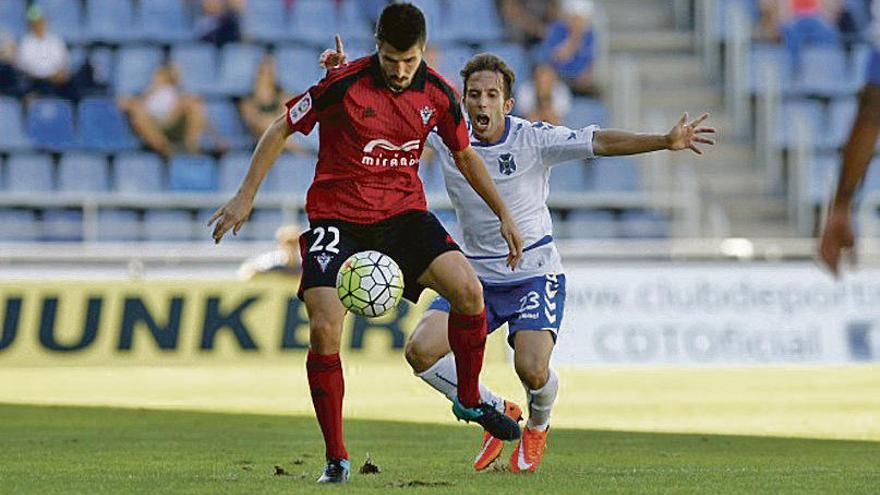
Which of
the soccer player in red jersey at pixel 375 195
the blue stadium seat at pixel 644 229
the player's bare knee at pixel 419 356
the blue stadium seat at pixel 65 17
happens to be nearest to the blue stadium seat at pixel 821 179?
the blue stadium seat at pixel 644 229

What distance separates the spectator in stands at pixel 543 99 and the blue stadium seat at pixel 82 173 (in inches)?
199

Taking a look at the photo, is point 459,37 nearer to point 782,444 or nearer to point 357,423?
point 357,423

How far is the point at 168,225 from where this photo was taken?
71.0 ft

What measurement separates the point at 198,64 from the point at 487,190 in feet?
49.1

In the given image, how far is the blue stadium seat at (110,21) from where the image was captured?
23906 millimetres

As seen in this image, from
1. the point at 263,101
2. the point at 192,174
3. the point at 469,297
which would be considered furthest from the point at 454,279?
the point at 263,101

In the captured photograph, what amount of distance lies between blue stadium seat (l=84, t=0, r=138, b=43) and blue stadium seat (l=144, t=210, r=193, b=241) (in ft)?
9.99

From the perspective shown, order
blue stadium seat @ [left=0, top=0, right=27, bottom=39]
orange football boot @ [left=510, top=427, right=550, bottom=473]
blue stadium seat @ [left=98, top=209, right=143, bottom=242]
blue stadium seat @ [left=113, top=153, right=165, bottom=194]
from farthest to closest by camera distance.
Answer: blue stadium seat @ [left=0, top=0, right=27, bottom=39], blue stadium seat @ [left=113, top=153, right=165, bottom=194], blue stadium seat @ [left=98, top=209, right=143, bottom=242], orange football boot @ [left=510, top=427, right=550, bottom=473]

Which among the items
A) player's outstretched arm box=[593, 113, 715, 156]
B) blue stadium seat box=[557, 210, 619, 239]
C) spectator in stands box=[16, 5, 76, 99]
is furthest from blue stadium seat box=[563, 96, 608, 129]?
player's outstretched arm box=[593, 113, 715, 156]

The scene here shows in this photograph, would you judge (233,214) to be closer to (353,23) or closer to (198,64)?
(198,64)

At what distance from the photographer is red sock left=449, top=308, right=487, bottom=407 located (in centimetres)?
912

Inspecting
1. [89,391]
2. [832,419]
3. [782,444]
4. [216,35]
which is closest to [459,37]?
[216,35]

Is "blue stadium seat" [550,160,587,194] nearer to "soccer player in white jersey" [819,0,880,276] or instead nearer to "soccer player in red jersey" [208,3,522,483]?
"soccer player in red jersey" [208,3,522,483]

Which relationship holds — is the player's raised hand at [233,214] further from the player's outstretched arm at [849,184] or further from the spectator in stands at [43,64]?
the spectator in stands at [43,64]
